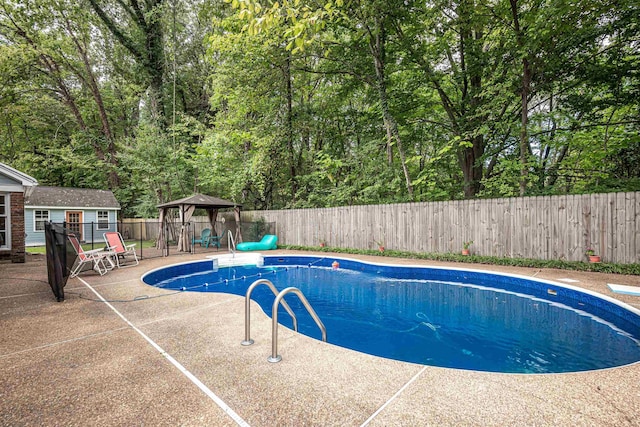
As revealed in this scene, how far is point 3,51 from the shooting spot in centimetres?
1341

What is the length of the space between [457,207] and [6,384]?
360 inches

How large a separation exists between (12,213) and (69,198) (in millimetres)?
9074

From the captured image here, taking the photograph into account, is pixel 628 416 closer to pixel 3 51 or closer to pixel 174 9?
pixel 174 9

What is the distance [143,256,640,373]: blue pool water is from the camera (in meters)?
3.40

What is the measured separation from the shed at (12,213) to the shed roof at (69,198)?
8.15 meters

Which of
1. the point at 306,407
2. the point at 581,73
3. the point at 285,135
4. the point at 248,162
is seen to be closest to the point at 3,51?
the point at 248,162

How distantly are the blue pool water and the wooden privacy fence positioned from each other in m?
1.96

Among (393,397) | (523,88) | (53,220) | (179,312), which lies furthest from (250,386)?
(53,220)

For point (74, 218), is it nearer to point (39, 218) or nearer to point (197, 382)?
point (39, 218)

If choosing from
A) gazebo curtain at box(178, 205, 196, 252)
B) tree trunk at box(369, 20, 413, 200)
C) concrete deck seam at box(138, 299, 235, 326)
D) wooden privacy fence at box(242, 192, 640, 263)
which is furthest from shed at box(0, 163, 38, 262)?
tree trunk at box(369, 20, 413, 200)

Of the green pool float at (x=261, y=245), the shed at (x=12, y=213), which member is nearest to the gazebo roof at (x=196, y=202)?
the green pool float at (x=261, y=245)

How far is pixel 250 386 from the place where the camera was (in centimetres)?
204

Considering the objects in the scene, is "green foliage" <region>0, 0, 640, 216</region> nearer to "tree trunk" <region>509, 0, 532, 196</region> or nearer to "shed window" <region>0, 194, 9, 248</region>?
"tree trunk" <region>509, 0, 532, 196</region>

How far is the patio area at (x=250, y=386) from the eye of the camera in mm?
1726
